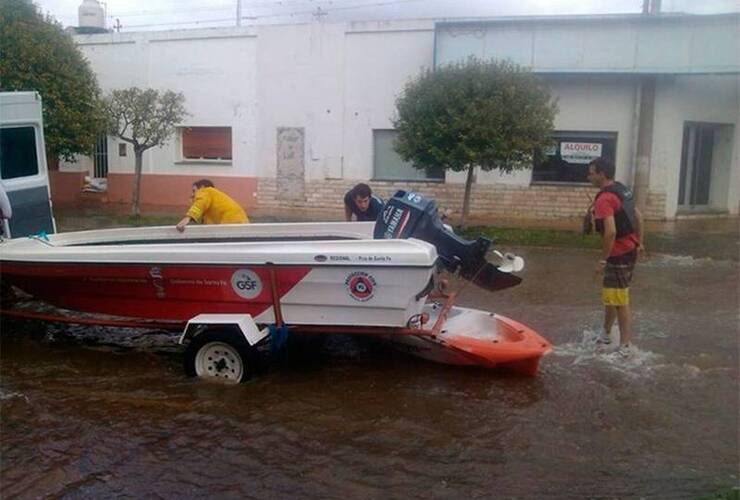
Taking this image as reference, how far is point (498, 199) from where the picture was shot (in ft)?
62.1

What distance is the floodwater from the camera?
4355mm

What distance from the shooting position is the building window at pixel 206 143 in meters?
21.5

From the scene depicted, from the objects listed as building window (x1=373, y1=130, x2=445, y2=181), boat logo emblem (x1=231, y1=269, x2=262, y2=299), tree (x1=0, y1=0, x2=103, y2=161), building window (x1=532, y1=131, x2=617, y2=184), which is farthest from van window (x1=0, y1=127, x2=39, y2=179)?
building window (x1=532, y1=131, x2=617, y2=184)

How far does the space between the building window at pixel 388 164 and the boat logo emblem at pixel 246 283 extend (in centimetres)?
1385

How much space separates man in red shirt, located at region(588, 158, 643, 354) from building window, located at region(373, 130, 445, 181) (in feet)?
41.7

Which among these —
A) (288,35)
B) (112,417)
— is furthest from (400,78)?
(112,417)

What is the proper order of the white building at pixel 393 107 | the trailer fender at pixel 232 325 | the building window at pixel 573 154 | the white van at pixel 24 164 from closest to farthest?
the trailer fender at pixel 232 325, the white van at pixel 24 164, the white building at pixel 393 107, the building window at pixel 573 154

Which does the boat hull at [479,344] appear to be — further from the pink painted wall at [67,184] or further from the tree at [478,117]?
the pink painted wall at [67,184]

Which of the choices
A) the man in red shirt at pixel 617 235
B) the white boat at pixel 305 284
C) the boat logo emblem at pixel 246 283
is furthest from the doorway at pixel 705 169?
the boat logo emblem at pixel 246 283

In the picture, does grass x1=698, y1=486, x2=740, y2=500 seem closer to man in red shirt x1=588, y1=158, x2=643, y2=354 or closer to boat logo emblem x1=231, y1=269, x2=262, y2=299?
man in red shirt x1=588, y1=158, x2=643, y2=354

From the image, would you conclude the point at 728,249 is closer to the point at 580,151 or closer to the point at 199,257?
the point at 580,151

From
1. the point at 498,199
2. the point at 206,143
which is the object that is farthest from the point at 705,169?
the point at 206,143

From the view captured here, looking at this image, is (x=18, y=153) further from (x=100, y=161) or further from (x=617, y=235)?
(x=100, y=161)

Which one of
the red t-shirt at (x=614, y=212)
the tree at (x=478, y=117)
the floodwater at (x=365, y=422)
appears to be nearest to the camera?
the floodwater at (x=365, y=422)
